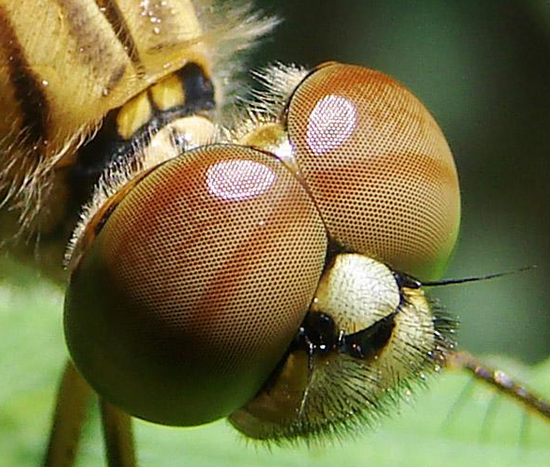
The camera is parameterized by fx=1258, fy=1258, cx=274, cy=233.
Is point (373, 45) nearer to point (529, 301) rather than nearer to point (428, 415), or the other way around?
point (529, 301)

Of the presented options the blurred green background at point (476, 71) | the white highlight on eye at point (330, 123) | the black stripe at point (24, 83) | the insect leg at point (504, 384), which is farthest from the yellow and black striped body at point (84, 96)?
the blurred green background at point (476, 71)

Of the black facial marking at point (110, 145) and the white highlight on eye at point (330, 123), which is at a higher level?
the white highlight on eye at point (330, 123)

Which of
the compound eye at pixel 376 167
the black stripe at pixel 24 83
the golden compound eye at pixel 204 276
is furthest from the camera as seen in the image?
the black stripe at pixel 24 83

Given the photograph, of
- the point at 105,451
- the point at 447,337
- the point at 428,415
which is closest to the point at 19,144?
the point at 105,451

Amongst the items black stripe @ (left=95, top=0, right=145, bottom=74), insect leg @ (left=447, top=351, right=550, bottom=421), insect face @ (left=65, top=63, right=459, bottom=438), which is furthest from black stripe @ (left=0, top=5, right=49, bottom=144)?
insect leg @ (left=447, top=351, right=550, bottom=421)

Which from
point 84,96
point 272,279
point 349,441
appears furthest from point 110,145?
point 349,441

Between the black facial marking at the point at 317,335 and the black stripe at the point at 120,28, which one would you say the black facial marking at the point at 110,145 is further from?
the black facial marking at the point at 317,335

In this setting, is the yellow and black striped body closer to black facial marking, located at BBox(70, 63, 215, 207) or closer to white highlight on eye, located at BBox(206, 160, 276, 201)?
black facial marking, located at BBox(70, 63, 215, 207)
